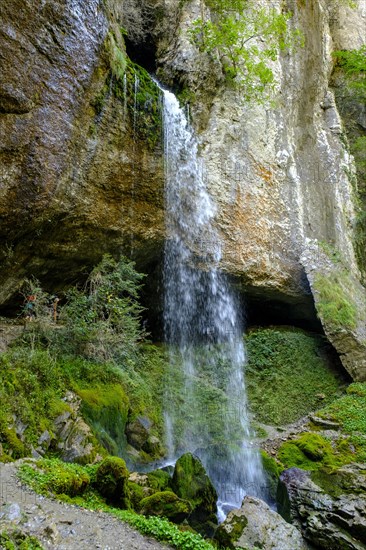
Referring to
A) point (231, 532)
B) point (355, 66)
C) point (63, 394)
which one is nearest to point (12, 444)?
point (63, 394)

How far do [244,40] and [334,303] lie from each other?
26.9 feet

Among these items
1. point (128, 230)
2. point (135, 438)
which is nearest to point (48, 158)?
point (128, 230)

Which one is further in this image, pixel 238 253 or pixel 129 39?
pixel 129 39

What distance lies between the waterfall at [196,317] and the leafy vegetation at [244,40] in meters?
2.05

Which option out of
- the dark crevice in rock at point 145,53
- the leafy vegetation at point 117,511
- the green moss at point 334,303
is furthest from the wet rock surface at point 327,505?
the dark crevice in rock at point 145,53

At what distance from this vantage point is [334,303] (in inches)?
447

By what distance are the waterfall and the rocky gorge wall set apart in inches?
17.0

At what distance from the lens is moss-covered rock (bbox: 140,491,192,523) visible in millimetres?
4832

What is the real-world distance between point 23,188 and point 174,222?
165 inches

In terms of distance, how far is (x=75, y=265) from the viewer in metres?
10.0

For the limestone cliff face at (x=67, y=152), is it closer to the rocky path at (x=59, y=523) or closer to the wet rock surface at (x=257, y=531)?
the rocky path at (x=59, y=523)

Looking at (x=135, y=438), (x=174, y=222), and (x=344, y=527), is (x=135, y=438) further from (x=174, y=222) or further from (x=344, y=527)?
(x=174, y=222)

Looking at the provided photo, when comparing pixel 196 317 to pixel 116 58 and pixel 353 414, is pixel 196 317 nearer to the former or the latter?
pixel 353 414

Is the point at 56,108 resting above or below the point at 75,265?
above
